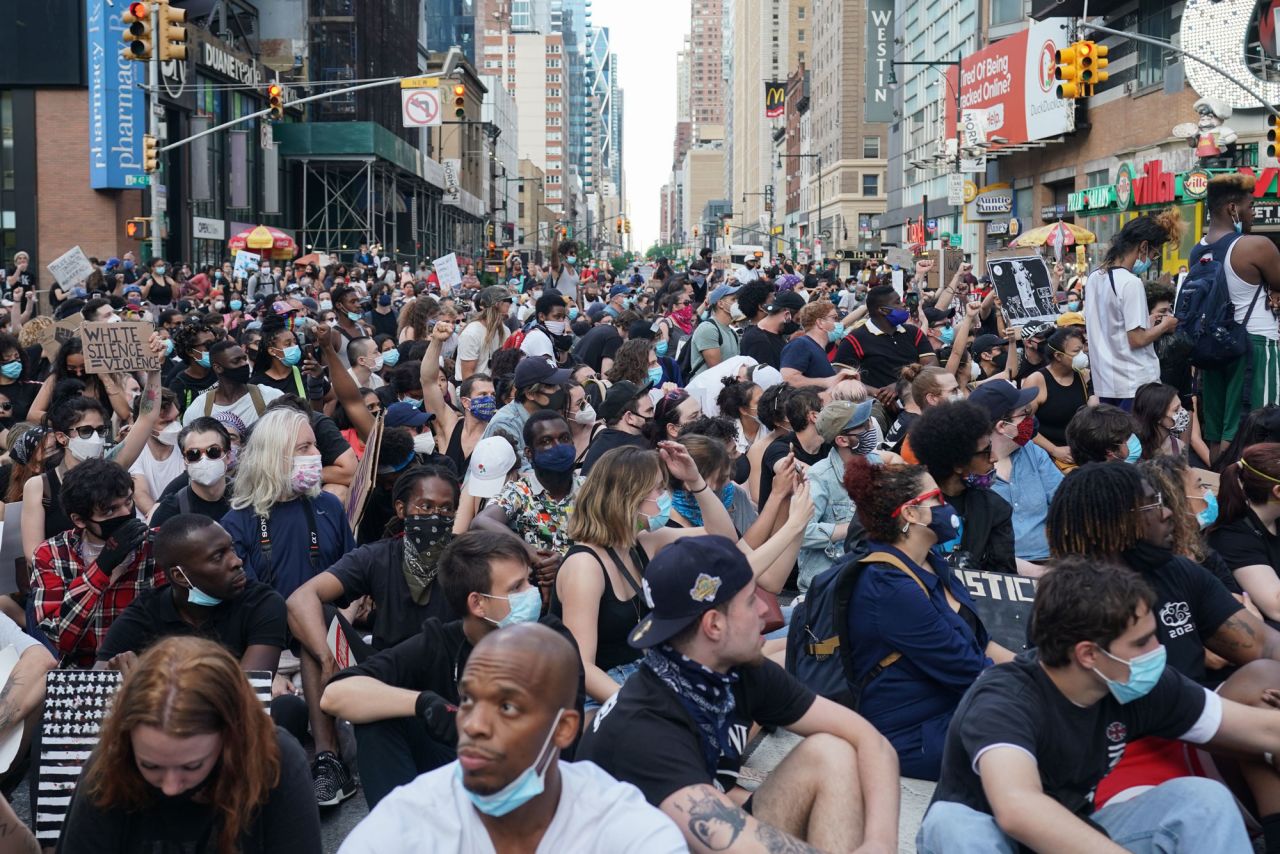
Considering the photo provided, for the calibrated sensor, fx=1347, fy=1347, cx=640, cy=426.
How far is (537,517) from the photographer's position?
6.48 meters

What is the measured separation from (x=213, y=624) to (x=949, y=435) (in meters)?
3.45

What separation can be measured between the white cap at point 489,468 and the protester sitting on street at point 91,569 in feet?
5.71

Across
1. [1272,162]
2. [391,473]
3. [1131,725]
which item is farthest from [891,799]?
[1272,162]

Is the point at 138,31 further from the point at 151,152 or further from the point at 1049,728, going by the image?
the point at 1049,728

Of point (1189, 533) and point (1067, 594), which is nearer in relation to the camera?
point (1067, 594)

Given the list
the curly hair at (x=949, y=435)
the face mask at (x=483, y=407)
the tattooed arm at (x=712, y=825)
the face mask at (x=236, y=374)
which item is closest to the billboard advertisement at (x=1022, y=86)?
the face mask at (x=483, y=407)

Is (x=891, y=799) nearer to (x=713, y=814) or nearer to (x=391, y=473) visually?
(x=713, y=814)

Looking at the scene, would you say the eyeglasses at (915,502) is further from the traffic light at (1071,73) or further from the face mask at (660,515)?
the traffic light at (1071,73)

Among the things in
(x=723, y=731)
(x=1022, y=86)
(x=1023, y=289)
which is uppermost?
(x=1022, y=86)

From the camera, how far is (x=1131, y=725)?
13.7 ft

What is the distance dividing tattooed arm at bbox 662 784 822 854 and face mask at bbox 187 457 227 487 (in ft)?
13.4

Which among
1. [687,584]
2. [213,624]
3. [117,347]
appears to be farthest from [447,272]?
[687,584]

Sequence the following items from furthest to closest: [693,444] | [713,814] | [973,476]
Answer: [693,444]
[973,476]
[713,814]

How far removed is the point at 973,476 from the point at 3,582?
489 centimetres
